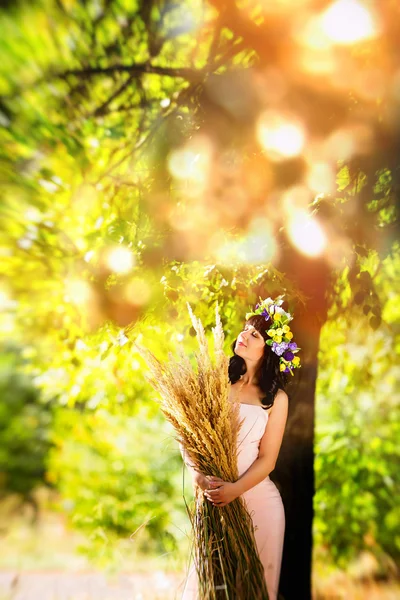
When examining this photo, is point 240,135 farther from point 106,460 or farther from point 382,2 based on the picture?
point 106,460

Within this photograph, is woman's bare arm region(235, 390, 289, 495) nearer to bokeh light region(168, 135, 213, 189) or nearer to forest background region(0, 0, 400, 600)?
forest background region(0, 0, 400, 600)

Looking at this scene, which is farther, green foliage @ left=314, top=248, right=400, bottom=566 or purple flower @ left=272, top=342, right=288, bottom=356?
green foliage @ left=314, top=248, right=400, bottom=566

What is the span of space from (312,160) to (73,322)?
5.17 feet

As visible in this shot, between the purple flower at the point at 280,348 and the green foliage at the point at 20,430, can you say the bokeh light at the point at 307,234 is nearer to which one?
the purple flower at the point at 280,348

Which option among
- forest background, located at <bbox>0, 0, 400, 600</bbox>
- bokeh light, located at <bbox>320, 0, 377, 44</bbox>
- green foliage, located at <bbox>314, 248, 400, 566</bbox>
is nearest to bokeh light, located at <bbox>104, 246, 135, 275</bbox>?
forest background, located at <bbox>0, 0, 400, 600</bbox>

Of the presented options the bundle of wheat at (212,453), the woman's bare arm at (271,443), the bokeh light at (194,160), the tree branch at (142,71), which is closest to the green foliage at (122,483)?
the woman's bare arm at (271,443)

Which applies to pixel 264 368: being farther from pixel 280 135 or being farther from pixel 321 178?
pixel 280 135

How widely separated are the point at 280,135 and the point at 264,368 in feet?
4.10

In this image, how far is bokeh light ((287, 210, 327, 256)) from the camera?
216cm

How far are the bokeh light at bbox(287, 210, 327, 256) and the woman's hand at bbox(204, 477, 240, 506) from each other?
1131mm

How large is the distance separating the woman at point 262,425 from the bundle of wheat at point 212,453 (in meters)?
0.07

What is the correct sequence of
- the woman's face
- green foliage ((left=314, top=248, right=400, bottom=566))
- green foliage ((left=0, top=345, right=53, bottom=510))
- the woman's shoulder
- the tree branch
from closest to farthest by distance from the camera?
the woman's shoulder, the woman's face, the tree branch, green foliage ((left=314, top=248, right=400, bottom=566)), green foliage ((left=0, top=345, right=53, bottom=510))

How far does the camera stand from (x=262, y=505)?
1.95m

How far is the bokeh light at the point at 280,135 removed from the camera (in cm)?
238
